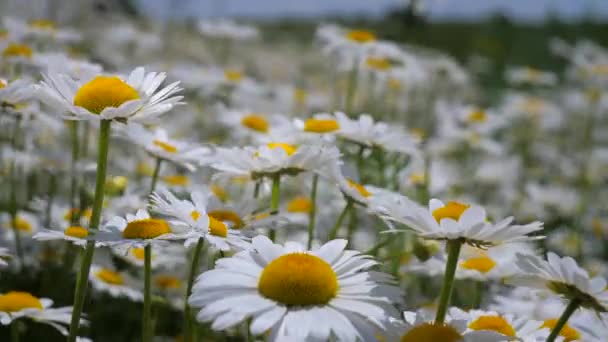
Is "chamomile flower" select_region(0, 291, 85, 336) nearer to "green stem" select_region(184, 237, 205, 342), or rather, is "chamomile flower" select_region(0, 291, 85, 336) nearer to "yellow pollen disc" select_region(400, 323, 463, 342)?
"green stem" select_region(184, 237, 205, 342)

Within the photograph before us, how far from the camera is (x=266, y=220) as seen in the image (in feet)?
5.40

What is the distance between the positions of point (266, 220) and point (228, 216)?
0.31 ft

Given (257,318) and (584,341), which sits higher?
(257,318)

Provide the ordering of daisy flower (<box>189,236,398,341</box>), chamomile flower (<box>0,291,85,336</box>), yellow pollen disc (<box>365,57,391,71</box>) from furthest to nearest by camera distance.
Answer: yellow pollen disc (<box>365,57,391,71</box>)
chamomile flower (<box>0,291,85,336</box>)
daisy flower (<box>189,236,398,341</box>)

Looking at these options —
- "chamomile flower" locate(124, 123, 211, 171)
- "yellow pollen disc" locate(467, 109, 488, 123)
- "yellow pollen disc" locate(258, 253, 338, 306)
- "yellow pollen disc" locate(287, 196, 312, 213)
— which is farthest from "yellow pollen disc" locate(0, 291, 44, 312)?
"yellow pollen disc" locate(467, 109, 488, 123)

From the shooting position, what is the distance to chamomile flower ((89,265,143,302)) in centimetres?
222

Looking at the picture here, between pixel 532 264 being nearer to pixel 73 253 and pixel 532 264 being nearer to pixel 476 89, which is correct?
pixel 73 253

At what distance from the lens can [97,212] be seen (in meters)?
1.39

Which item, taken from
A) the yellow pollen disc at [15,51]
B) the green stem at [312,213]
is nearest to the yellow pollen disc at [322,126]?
the green stem at [312,213]

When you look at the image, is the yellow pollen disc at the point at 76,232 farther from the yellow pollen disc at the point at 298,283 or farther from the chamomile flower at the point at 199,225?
the yellow pollen disc at the point at 298,283

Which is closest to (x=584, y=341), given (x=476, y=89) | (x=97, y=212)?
(x=97, y=212)

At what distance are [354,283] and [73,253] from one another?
173 cm

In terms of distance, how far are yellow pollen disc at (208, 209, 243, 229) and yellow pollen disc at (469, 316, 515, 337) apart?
0.55 meters

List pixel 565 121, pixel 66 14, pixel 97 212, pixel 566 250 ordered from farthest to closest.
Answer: pixel 565 121 < pixel 66 14 < pixel 566 250 < pixel 97 212
